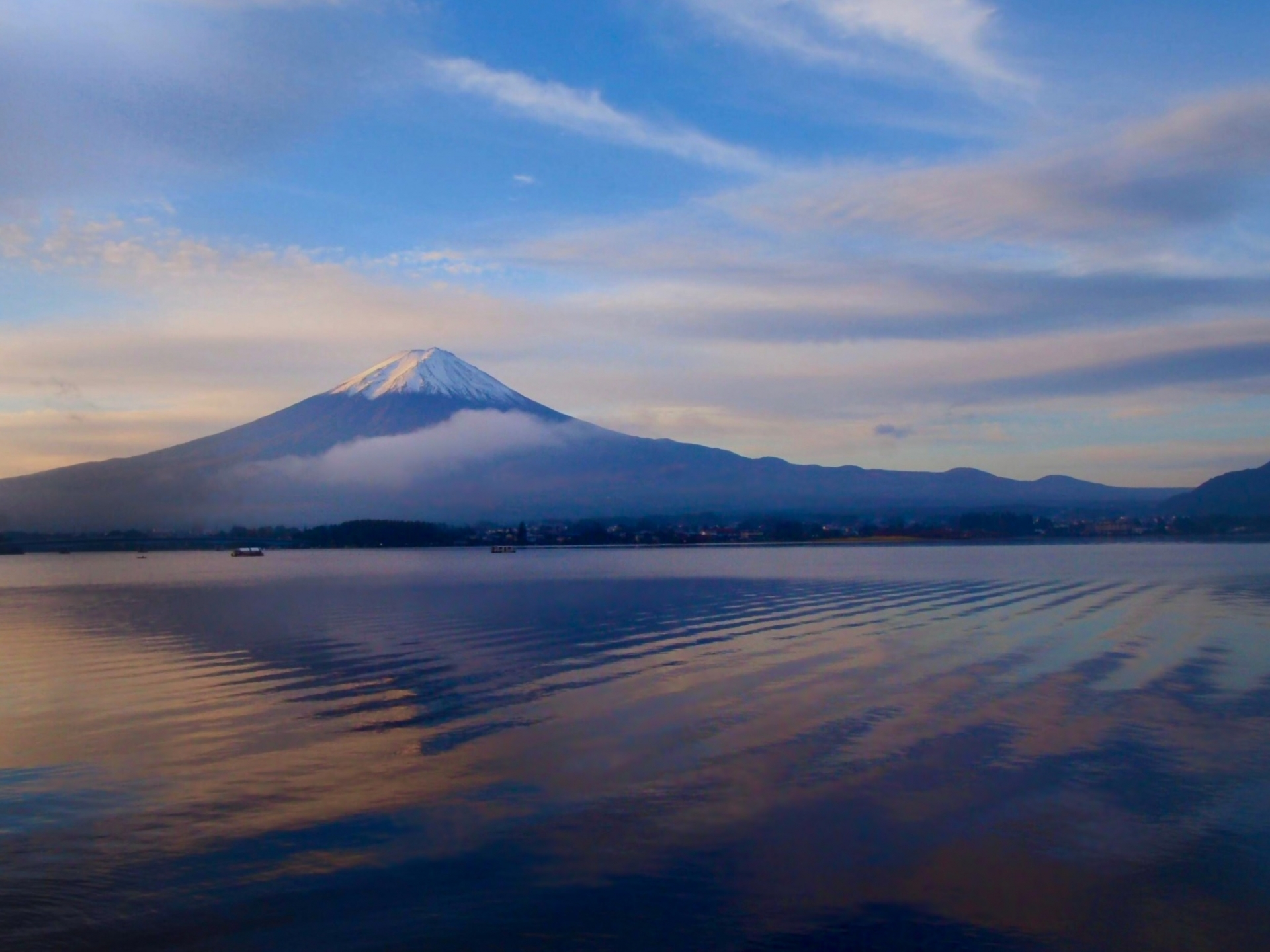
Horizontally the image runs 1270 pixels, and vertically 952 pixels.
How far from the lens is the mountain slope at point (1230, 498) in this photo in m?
140

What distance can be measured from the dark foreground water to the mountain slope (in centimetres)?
13449

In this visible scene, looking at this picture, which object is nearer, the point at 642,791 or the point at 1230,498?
the point at 642,791

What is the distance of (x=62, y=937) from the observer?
720 cm

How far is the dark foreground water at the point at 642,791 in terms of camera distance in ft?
24.7

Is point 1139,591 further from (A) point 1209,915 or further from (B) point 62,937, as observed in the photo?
(B) point 62,937

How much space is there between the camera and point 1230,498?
497 feet

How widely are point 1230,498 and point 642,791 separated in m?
165

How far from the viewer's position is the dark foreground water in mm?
7531

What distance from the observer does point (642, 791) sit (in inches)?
425

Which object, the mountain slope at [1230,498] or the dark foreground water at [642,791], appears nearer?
the dark foreground water at [642,791]

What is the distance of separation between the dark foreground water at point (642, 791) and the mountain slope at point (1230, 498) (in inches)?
5295

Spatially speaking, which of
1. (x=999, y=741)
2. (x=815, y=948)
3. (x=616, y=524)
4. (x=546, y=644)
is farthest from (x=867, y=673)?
(x=616, y=524)

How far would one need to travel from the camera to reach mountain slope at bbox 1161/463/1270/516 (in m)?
140

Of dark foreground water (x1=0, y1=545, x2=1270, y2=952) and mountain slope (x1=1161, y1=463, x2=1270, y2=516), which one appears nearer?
dark foreground water (x1=0, y1=545, x2=1270, y2=952)
